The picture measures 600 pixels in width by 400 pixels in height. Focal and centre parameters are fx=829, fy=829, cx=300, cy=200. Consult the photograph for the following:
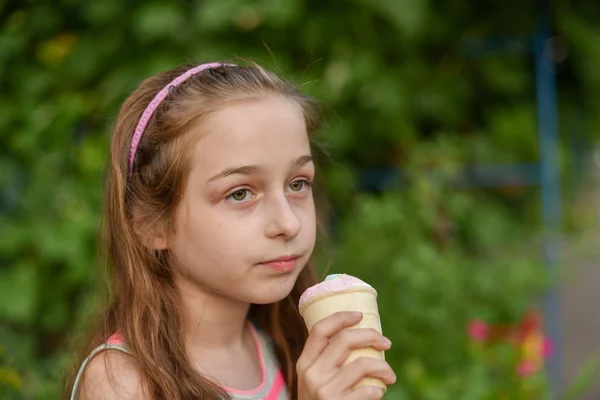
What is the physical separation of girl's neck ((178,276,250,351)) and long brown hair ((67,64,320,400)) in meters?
0.02

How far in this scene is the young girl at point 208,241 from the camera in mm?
1693

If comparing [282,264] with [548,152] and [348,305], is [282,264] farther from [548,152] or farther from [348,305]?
[548,152]

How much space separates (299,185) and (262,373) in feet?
1.58

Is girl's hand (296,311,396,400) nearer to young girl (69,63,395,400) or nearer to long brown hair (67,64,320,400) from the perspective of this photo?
young girl (69,63,395,400)

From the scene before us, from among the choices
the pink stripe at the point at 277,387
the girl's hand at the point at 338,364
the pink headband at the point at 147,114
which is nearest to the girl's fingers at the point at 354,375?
the girl's hand at the point at 338,364

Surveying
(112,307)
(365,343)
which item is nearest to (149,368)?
(112,307)

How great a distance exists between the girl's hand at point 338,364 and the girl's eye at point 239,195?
0.30 meters

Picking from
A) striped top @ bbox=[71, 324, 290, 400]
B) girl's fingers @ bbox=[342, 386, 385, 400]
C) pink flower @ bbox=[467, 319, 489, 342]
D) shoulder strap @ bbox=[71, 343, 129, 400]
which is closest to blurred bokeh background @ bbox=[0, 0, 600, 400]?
pink flower @ bbox=[467, 319, 489, 342]

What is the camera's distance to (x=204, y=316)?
6.11ft

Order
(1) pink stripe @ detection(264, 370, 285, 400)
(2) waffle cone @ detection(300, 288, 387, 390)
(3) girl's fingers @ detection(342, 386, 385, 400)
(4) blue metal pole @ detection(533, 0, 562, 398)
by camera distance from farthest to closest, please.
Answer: (4) blue metal pole @ detection(533, 0, 562, 398) → (1) pink stripe @ detection(264, 370, 285, 400) → (2) waffle cone @ detection(300, 288, 387, 390) → (3) girl's fingers @ detection(342, 386, 385, 400)

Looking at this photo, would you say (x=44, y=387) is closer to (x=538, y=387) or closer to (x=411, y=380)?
(x=411, y=380)

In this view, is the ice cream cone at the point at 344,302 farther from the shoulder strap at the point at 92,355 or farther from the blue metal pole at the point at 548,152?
the blue metal pole at the point at 548,152

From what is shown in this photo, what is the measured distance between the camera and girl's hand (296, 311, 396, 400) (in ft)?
5.15

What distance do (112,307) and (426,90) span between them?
2.29 metres
